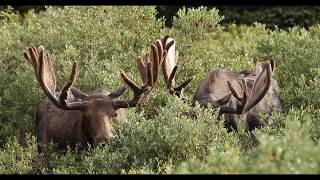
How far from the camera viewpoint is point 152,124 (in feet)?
22.9

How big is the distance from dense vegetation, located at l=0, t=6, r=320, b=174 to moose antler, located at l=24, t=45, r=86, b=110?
495mm

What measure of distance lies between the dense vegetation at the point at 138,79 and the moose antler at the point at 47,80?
1.62 ft

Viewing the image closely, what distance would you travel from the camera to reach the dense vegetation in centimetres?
675

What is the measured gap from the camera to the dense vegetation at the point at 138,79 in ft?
A: 22.1

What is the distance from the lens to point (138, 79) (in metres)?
9.59

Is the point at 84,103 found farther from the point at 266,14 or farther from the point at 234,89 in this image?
the point at 266,14

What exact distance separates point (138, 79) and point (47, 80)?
1.68 meters

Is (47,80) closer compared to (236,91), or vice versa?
(47,80)

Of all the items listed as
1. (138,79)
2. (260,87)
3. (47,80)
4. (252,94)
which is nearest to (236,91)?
(252,94)

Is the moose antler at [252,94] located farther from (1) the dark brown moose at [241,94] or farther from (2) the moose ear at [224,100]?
(2) the moose ear at [224,100]
